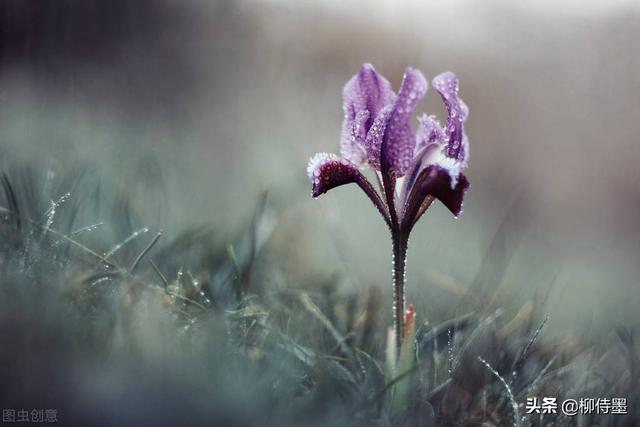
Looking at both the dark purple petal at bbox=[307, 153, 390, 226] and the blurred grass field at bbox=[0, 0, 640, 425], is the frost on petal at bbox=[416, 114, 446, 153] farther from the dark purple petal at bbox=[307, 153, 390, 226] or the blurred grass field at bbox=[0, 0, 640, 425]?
the blurred grass field at bbox=[0, 0, 640, 425]

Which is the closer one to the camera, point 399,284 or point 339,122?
point 399,284

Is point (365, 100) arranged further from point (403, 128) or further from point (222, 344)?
point (222, 344)

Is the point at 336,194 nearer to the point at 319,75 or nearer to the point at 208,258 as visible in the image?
the point at 319,75

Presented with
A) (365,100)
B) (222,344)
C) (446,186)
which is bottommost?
(222,344)

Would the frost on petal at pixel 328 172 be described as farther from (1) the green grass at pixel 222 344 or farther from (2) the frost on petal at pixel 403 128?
(1) the green grass at pixel 222 344

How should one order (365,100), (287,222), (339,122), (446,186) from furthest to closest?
(339,122), (287,222), (365,100), (446,186)

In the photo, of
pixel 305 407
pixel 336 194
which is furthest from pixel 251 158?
pixel 305 407

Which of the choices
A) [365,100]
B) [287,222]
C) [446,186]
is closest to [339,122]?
[287,222]
